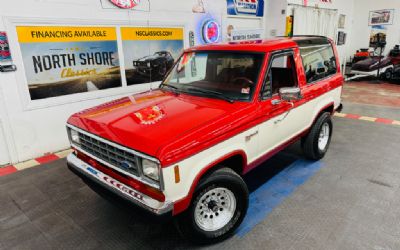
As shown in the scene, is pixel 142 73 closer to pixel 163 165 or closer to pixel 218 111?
pixel 218 111

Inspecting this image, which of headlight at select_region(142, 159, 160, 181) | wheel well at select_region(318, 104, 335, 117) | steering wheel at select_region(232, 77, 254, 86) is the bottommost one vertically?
wheel well at select_region(318, 104, 335, 117)

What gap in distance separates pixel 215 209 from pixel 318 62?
2.75 meters

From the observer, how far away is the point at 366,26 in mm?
15383

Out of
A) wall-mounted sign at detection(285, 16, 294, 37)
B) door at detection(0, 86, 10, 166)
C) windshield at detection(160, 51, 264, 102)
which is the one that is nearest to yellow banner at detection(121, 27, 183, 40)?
windshield at detection(160, 51, 264, 102)

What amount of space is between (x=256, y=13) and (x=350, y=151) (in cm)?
600

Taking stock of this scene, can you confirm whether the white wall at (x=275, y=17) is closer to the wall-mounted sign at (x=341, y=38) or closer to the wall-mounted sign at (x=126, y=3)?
the wall-mounted sign at (x=341, y=38)

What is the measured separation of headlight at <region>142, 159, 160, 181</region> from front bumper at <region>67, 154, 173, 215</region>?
19 cm

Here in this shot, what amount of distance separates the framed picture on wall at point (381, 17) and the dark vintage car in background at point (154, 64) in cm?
1363

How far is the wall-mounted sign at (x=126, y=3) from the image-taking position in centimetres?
526

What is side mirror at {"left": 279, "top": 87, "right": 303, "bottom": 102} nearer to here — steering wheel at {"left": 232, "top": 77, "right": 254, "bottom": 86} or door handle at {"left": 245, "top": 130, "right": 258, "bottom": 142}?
steering wheel at {"left": 232, "top": 77, "right": 254, "bottom": 86}

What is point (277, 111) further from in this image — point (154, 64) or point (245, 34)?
point (245, 34)

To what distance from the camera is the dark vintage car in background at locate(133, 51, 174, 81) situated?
5.98m

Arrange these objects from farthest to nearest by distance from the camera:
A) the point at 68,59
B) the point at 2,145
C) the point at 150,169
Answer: the point at 68,59 → the point at 2,145 → the point at 150,169

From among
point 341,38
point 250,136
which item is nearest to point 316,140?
point 250,136
